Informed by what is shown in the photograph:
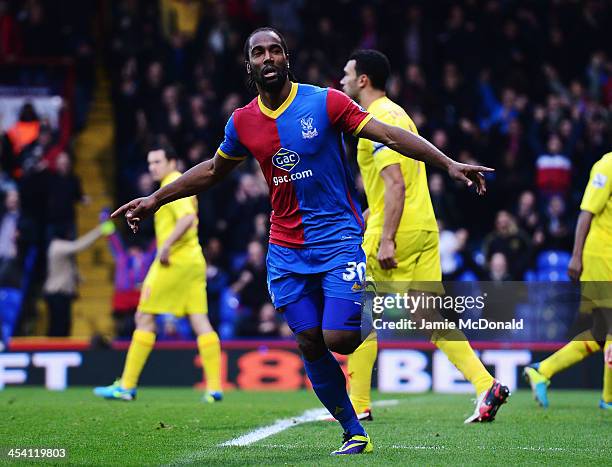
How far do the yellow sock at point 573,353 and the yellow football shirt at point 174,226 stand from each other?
→ 12.0 feet

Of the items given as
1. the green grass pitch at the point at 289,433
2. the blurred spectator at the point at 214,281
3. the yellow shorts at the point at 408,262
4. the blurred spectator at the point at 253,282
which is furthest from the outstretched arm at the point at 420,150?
the blurred spectator at the point at 214,281

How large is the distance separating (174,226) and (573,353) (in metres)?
4.03

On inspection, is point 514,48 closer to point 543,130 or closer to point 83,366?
point 543,130

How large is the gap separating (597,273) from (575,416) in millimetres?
1314

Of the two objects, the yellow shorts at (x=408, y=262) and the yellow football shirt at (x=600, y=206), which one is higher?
the yellow football shirt at (x=600, y=206)

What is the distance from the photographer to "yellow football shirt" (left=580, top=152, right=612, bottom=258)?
10.1 meters

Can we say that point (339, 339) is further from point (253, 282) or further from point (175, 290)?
point (253, 282)

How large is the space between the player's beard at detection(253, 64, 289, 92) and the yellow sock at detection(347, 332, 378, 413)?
2844 mm

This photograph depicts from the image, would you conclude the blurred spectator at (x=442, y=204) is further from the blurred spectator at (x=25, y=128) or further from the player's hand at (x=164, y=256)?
the blurred spectator at (x=25, y=128)

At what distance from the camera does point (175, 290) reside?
39.5 feet

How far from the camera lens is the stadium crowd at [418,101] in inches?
677

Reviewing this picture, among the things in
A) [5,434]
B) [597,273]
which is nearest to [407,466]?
[5,434]

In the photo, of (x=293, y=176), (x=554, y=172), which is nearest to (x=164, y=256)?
(x=293, y=176)

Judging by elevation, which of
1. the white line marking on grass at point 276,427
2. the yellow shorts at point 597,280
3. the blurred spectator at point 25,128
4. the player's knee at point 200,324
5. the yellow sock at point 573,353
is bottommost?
the white line marking on grass at point 276,427
